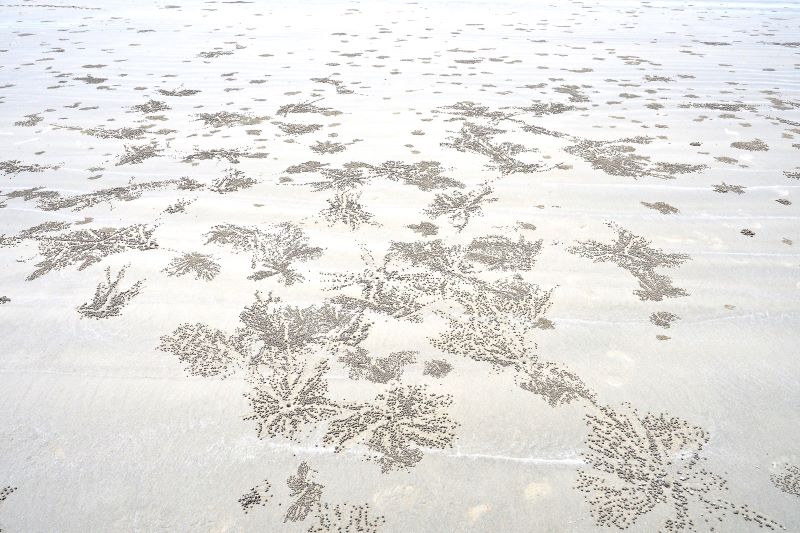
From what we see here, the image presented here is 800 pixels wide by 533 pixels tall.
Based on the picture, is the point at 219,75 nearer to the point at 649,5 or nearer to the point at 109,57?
the point at 109,57

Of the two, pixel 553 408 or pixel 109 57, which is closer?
pixel 553 408

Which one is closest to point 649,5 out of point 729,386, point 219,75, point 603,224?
point 219,75

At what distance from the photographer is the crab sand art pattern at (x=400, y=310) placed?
5.23 feet

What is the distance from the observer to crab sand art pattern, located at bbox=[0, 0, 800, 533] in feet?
5.23

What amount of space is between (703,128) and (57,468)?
4.83m

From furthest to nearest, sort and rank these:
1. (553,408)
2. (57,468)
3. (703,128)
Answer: (703,128), (553,408), (57,468)

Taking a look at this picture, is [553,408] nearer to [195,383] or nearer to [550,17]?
[195,383]

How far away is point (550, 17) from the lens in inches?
365

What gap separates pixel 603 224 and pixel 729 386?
1264 millimetres

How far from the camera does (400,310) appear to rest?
2.33 meters

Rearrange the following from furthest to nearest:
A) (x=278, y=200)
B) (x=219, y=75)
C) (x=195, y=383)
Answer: (x=219, y=75)
(x=278, y=200)
(x=195, y=383)

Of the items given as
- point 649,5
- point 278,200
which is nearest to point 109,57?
point 278,200

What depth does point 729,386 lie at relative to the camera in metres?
1.94

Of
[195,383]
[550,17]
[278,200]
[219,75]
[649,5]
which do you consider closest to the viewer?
[195,383]
